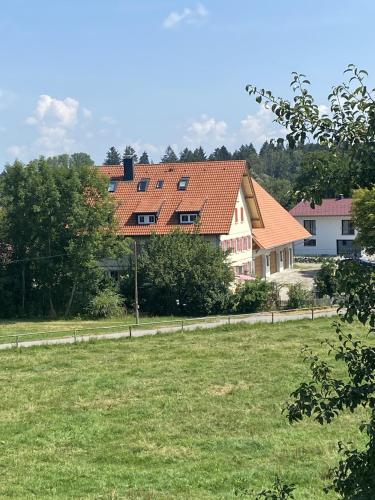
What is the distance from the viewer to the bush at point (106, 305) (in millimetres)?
42719

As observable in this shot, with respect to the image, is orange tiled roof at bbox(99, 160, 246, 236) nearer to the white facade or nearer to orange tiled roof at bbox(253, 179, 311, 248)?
orange tiled roof at bbox(253, 179, 311, 248)

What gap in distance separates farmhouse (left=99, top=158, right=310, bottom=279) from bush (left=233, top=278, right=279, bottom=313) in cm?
374

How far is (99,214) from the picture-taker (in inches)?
1688

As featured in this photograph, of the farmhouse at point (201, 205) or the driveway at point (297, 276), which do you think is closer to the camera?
the farmhouse at point (201, 205)

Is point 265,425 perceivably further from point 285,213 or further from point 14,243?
point 285,213

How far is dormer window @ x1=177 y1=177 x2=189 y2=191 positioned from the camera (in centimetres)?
5038

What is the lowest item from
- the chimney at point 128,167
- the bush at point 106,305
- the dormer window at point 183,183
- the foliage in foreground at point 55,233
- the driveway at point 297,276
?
the bush at point 106,305

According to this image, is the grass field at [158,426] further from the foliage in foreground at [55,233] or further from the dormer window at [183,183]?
the dormer window at [183,183]

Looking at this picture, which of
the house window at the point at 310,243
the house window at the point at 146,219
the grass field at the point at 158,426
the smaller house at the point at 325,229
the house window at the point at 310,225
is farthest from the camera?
the house window at the point at 310,243

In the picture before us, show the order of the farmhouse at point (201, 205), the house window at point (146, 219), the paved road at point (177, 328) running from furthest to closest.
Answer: the house window at point (146, 219), the farmhouse at point (201, 205), the paved road at point (177, 328)

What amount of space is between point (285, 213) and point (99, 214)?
25.7 meters

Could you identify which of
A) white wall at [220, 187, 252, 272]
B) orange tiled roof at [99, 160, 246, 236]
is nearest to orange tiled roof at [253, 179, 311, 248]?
white wall at [220, 187, 252, 272]

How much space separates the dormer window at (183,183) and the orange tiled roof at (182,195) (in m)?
0.25

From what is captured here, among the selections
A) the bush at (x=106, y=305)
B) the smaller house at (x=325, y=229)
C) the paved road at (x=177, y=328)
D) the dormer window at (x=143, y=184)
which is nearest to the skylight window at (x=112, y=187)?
the dormer window at (x=143, y=184)
